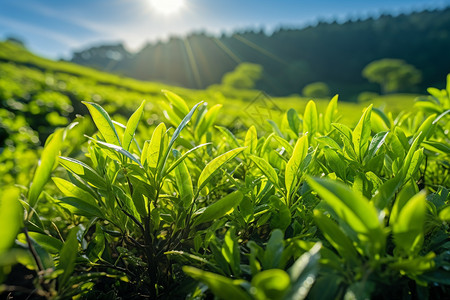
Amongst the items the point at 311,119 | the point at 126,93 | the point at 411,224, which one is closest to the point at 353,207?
the point at 411,224

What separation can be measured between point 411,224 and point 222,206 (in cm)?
33

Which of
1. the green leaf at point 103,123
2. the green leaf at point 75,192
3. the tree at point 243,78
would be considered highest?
the green leaf at point 103,123

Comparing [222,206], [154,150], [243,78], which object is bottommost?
[243,78]

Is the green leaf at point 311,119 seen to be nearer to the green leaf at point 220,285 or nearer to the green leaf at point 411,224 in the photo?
the green leaf at point 411,224

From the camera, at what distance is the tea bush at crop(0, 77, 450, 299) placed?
16.7 inches

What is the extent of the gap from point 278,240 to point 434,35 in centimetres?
8280

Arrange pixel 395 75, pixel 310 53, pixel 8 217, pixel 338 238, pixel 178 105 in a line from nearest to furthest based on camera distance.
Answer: pixel 8 217 → pixel 338 238 → pixel 178 105 → pixel 395 75 → pixel 310 53

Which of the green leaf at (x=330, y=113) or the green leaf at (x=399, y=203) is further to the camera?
the green leaf at (x=330, y=113)

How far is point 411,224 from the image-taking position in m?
0.41

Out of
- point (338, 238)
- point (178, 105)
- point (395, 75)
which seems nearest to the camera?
point (338, 238)

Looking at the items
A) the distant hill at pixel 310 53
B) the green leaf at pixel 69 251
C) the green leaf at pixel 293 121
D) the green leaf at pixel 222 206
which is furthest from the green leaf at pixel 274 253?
the distant hill at pixel 310 53

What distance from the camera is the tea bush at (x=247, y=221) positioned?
42 centimetres

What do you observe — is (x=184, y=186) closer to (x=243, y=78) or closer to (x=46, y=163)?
(x=46, y=163)

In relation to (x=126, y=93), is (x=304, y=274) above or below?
above
